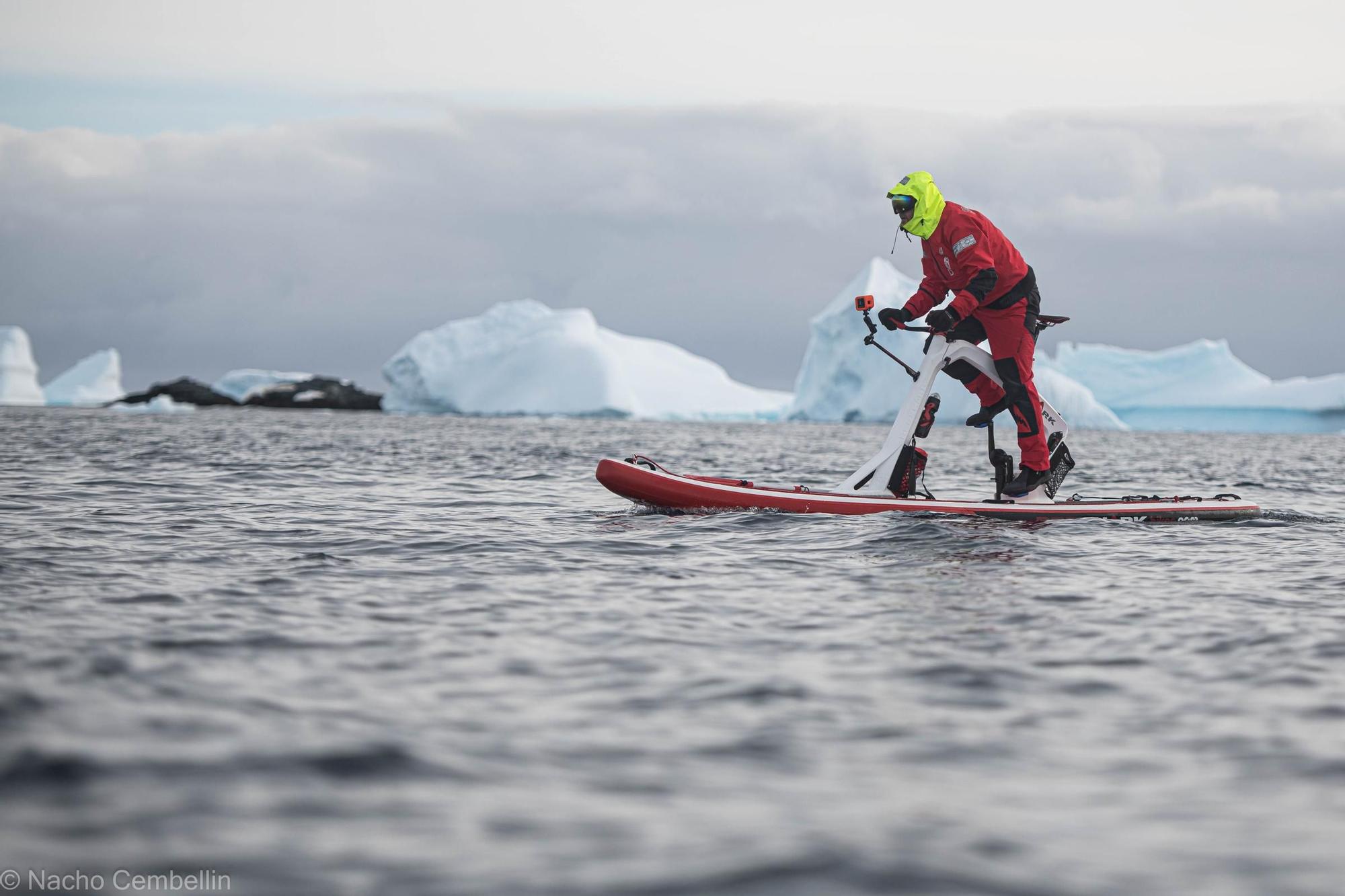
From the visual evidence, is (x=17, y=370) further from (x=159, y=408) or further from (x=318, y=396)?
(x=159, y=408)

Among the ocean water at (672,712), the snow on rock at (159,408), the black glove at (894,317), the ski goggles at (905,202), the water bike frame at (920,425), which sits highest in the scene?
the ski goggles at (905,202)

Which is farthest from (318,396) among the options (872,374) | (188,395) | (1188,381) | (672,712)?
(672,712)

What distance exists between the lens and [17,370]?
12025 centimetres

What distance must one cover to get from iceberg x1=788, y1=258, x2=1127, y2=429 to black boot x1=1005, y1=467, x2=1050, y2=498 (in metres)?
52.2

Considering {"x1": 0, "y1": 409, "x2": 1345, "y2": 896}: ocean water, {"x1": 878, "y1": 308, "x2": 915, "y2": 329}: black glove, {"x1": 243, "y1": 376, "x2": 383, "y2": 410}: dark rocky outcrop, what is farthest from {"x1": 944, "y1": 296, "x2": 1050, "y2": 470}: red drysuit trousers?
{"x1": 243, "y1": 376, "x2": 383, "y2": 410}: dark rocky outcrop

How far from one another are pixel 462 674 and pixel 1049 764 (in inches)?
81.4

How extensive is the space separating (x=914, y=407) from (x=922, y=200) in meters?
1.69

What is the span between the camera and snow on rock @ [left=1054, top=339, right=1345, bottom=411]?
75.8 m

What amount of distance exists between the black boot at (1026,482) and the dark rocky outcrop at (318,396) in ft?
325

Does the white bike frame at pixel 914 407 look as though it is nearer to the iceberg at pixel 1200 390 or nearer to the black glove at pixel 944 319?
the black glove at pixel 944 319

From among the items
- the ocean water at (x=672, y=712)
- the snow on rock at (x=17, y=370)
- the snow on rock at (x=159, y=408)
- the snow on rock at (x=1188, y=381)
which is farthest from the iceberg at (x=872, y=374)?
the snow on rock at (x=17, y=370)

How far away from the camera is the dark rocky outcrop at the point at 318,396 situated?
340ft

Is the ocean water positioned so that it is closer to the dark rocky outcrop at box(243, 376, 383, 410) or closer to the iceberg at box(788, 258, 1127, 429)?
the iceberg at box(788, 258, 1127, 429)

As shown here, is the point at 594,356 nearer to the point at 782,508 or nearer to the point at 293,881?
the point at 782,508
